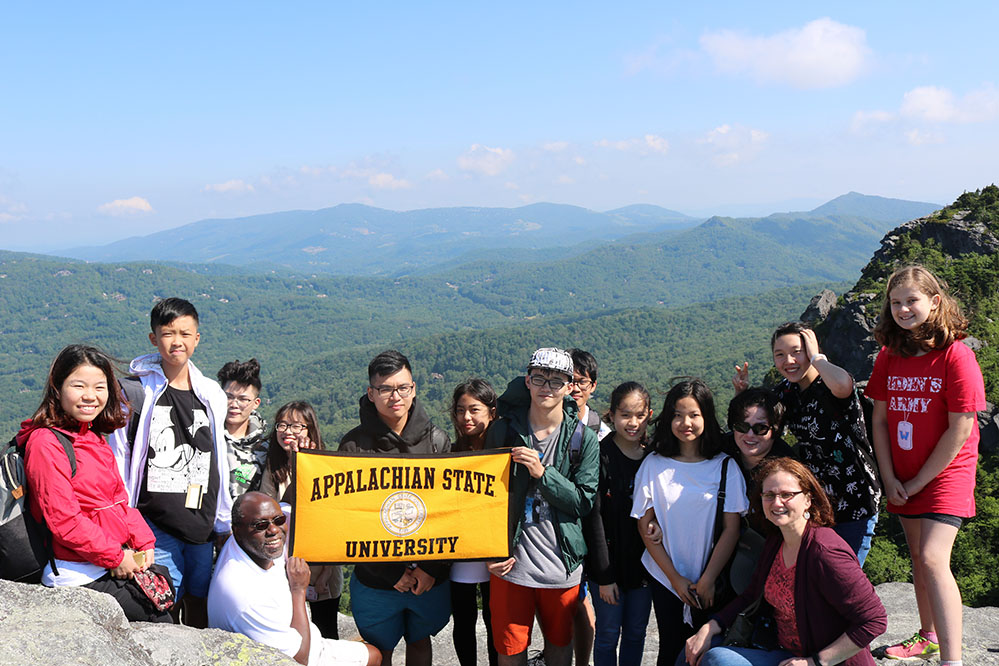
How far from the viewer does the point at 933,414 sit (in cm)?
532

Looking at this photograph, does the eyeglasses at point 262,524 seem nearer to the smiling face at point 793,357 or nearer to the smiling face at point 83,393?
the smiling face at point 83,393

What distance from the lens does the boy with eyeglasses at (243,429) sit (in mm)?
6328

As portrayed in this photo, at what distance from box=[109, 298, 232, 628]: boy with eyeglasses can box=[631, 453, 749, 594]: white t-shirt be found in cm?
360

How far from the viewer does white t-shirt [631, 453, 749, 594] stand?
214 inches

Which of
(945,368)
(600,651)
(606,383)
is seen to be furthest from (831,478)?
(606,383)

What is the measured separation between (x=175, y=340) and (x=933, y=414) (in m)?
6.16

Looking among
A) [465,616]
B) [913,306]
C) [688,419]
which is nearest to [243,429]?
[465,616]

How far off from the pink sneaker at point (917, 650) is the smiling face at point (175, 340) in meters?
6.50

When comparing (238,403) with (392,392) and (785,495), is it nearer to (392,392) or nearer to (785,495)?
(392,392)

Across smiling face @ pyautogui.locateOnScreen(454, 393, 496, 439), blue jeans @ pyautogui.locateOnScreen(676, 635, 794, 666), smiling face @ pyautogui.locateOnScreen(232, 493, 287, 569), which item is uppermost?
smiling face @ pyautogui.locateOnScreen(454, 393, 496, 439)


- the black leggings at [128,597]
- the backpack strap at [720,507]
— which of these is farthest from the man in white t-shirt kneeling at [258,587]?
the backpack strap at [720,507]

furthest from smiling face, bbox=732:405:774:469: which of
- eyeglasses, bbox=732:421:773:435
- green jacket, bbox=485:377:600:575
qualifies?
green jacket, bbox=485:377:600:575

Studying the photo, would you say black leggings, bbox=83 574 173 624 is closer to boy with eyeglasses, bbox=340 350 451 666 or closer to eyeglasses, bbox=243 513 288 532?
eyeglasses, bbox=243 513 288 532

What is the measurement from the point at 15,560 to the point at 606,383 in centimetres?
13674
